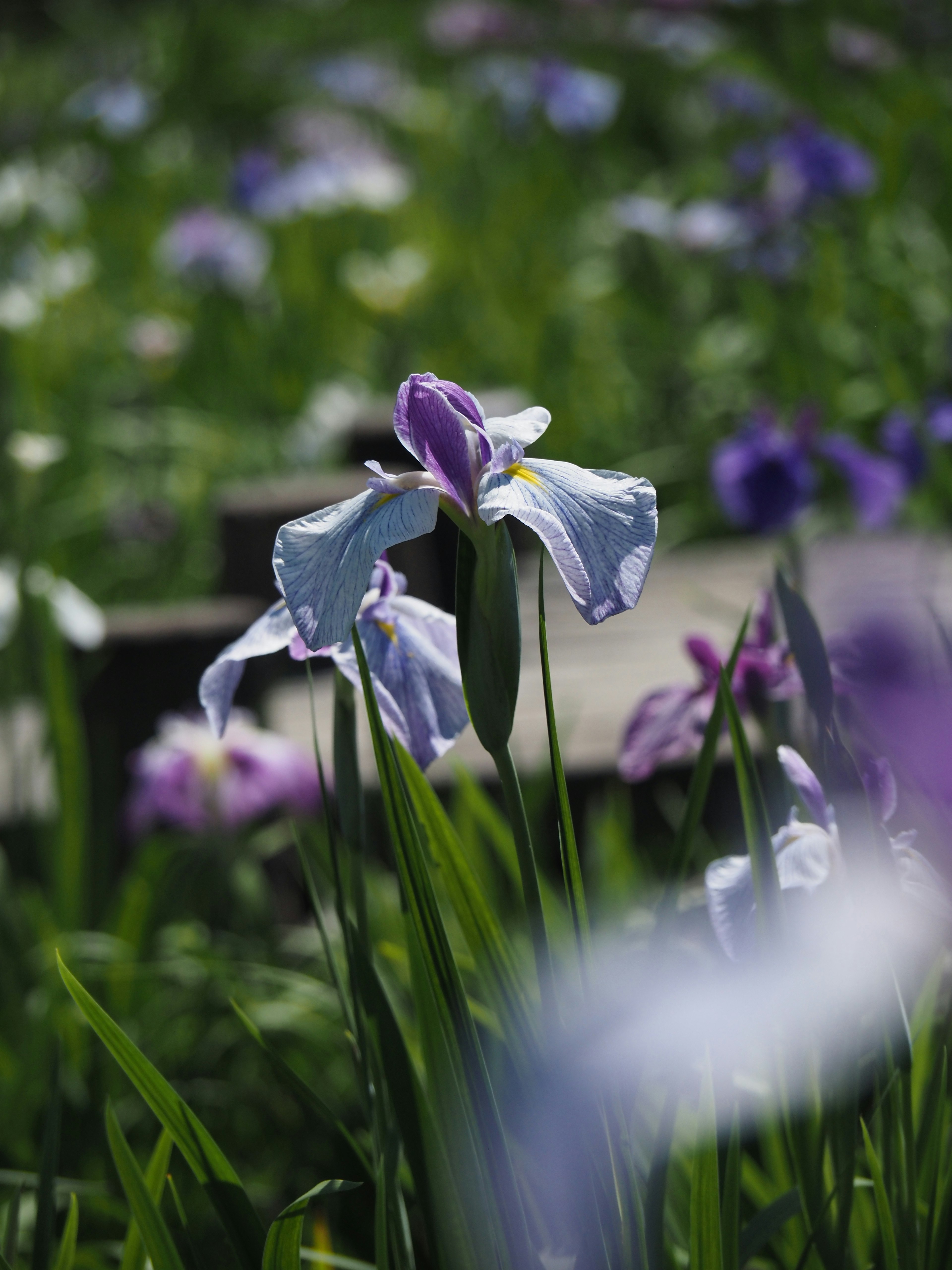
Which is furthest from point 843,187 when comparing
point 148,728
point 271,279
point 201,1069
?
point 201,1069

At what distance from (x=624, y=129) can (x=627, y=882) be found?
4252mm

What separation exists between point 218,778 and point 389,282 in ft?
5.31

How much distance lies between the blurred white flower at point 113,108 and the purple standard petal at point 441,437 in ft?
14.8

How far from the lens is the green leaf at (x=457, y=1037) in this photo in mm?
489

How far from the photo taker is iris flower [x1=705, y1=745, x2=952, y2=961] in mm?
556

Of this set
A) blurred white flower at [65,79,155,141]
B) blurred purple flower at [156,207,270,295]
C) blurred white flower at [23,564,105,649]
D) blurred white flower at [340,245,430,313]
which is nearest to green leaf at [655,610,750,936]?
blurred white flower at [23,564,105,649]

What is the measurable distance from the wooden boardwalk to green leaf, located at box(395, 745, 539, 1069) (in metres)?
0.43

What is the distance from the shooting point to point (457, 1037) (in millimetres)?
497

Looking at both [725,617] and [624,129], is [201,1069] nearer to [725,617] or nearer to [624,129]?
[725,617]

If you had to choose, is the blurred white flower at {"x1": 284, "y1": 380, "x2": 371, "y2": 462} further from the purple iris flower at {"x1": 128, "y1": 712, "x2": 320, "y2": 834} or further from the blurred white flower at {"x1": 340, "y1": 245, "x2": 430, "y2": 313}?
the purple iris flower at {"x1": 128, "y1": 712, "x2": 320, "y2": 834}

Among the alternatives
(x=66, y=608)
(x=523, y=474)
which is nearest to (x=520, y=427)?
(x=523, y=474)

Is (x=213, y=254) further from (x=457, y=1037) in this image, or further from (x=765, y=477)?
(x=457, y=1037)

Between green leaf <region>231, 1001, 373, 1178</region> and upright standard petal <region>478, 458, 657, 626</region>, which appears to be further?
green leaf <region>231, 1001, 373, 1178</region>

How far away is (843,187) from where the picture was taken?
2.53 meters
